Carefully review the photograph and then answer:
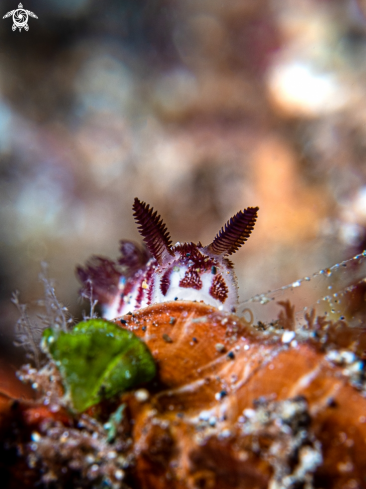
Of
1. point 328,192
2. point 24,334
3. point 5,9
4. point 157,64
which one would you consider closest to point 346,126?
point 328,192

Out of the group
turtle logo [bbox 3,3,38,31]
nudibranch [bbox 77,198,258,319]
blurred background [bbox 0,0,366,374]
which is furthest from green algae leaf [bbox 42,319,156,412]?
turtle logo [bbox 3,3,38,31]

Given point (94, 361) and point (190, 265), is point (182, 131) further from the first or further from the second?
point (94, 361)

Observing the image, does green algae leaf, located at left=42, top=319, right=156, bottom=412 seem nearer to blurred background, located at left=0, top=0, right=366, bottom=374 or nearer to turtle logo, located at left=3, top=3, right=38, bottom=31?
blurred background, located at left=0, top=0, right=366, bottom=374

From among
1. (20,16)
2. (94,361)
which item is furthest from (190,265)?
(20,16)

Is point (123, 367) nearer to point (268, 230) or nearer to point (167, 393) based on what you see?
point (167, 393)

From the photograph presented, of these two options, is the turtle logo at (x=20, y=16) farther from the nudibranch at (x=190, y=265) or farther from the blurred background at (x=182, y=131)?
the nudibranch at (x=190, y=265)

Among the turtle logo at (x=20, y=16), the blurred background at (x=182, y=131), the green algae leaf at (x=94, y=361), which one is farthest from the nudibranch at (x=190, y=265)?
the turtle logo at (x=20, y=16)

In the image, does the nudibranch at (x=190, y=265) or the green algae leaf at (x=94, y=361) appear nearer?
the green algae leaf at (x=94, y=361)
